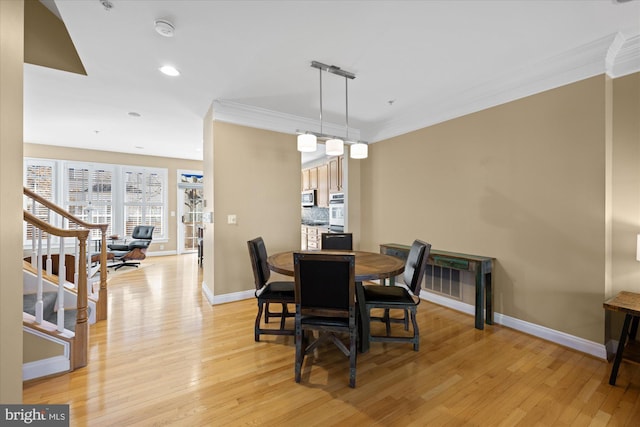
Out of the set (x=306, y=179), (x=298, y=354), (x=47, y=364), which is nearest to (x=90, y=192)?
(x=306, y=179)

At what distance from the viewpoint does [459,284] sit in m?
3.38

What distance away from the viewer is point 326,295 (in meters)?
1.94

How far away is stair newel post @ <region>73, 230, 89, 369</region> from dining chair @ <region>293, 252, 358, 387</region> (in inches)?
67.2

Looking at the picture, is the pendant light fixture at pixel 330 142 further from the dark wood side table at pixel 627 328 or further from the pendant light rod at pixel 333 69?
the dark wood side table at pixel 627 328

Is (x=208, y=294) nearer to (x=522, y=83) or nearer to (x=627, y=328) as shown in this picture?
(x=627, y=328)

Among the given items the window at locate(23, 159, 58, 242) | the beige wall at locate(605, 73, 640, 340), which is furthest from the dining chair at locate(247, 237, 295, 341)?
the window at locate(23, 159, 58, 242)

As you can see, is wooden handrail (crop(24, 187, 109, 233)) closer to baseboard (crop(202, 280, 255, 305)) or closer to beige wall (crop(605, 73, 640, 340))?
baseboard (crop(202, 280, 255, 305))

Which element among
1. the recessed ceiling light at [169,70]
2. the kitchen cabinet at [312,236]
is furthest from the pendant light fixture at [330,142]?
the kitchen cabinet at [312,236]

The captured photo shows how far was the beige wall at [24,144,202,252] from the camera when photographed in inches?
235

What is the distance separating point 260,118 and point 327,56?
1600 mm

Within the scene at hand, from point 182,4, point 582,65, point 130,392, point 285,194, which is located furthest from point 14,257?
point 582,65

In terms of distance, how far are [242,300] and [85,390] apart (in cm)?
194

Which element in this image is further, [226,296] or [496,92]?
[226,296]

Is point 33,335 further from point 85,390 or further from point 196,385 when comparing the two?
point 196,385
